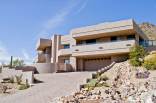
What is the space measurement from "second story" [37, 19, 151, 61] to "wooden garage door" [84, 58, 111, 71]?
8.44 feet

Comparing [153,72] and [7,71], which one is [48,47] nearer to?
[7,71]

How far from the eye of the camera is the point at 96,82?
73.6ft

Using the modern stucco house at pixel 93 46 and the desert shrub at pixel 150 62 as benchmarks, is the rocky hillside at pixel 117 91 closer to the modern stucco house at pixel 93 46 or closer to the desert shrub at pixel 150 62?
the desert shrub at pixel 150 62

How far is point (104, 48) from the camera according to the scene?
36.2 metres

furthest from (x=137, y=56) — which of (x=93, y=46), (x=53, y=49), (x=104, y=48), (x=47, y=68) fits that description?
(x=53, y=49)

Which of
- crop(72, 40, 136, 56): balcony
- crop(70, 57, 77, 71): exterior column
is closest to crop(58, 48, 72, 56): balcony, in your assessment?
crop(70, 57, 77, 71): exterior column

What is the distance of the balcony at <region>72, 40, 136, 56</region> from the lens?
1362 inches

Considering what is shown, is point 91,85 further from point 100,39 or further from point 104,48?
point 100,39

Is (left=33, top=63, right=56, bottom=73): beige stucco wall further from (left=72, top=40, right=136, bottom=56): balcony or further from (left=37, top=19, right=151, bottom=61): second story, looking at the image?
(left=72, top=40, right=136, bottom=56): balcony

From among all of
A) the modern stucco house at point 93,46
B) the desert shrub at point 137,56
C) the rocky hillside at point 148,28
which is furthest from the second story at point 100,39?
the rocky hillside at point 148,28

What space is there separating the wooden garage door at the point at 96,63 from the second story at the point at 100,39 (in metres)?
2.57

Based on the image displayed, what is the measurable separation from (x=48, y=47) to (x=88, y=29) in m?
11.9

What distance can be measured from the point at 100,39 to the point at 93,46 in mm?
2498

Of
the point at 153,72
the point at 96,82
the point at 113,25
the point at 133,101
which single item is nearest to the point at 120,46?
the point at 113,25
